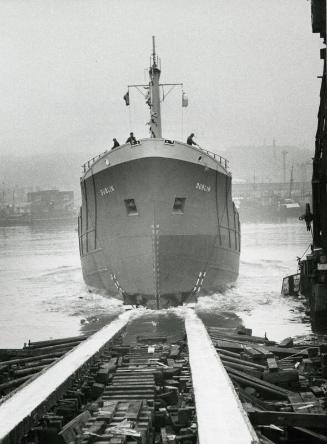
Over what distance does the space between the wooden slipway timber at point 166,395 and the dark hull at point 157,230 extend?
6.62 m

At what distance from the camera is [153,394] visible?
17.5ft

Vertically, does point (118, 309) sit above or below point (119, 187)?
below

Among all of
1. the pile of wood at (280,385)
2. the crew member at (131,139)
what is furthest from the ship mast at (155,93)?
the pile of wood at (280,385)

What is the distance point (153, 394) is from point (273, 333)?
23.0ft

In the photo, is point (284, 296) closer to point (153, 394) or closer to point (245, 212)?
point (153, 394)

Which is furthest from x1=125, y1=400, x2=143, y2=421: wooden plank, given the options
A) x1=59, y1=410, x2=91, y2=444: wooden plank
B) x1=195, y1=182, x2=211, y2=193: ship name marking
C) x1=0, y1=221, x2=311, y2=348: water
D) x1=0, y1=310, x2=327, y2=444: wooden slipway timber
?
x1=195, y1=182, x2=211, y2=193: ship name marking

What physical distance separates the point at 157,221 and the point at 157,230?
26cm

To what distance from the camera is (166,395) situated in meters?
5.20

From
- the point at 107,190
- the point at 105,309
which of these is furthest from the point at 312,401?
the point at 107,190

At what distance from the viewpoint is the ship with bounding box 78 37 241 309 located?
48.5 ft

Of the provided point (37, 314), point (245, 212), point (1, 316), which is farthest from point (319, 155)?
point (245, 212)

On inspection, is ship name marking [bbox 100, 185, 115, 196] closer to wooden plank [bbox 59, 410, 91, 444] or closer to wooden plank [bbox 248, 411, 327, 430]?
wooden plank [bbox 59, 410, 91, 444]

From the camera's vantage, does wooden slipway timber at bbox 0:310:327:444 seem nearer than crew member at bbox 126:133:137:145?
Yes

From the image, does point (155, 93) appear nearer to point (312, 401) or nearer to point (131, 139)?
point (131, 139)
